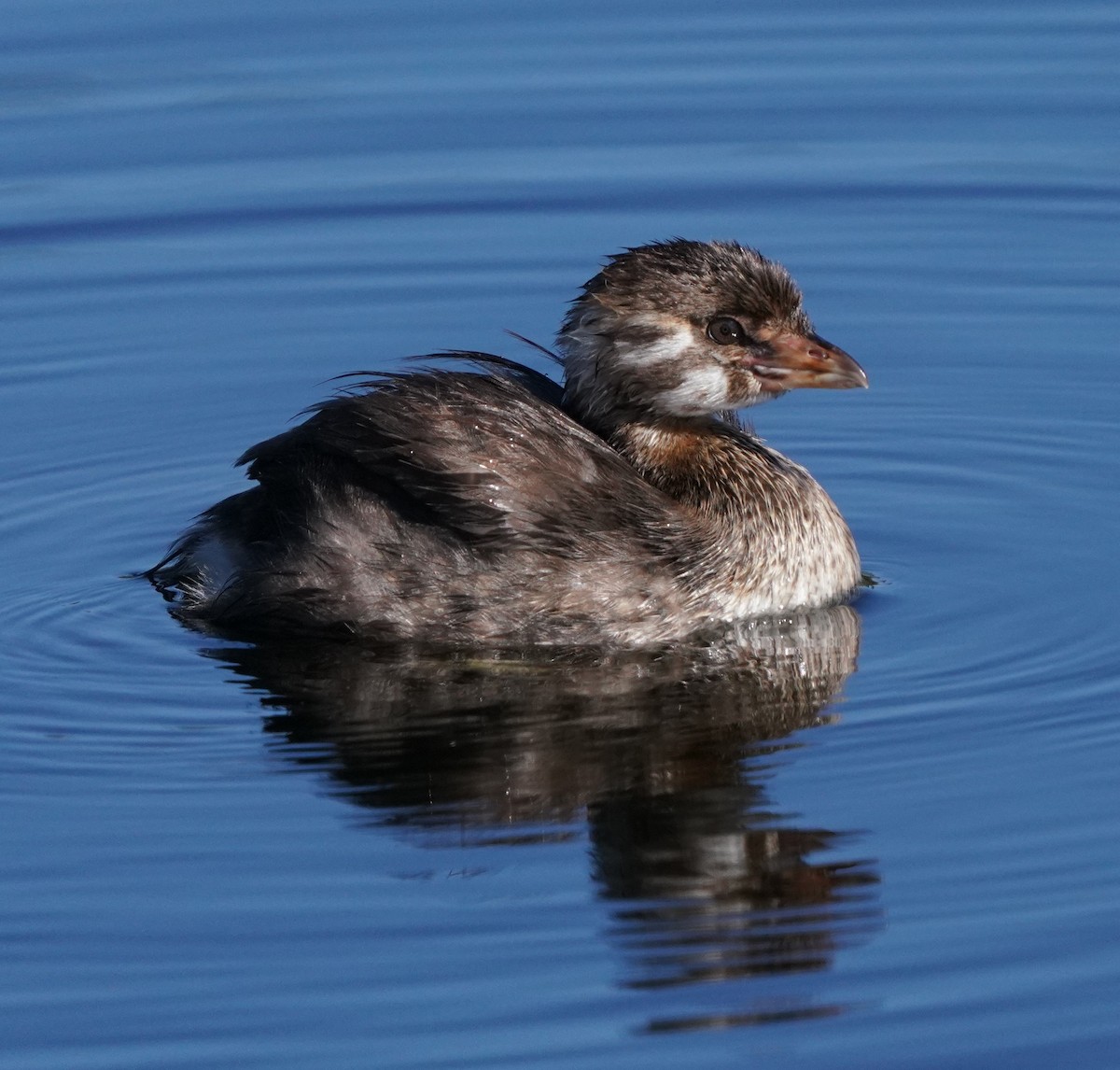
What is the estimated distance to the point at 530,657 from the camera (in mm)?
8578

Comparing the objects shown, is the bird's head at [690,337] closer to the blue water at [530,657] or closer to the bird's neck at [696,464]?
the bird's neck at [696,464]

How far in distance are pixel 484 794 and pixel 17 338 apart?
215 inches

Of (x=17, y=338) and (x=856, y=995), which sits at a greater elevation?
(x=17, y=338)

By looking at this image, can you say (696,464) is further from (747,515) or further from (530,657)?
(530,657)

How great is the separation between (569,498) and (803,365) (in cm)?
113


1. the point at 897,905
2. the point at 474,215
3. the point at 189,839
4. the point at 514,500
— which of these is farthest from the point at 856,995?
the point at 474,215

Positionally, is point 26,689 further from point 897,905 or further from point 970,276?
point 970,276

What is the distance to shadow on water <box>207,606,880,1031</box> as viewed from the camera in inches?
260

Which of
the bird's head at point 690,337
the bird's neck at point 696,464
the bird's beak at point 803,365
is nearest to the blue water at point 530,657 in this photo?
the bird's neck at point 696,464

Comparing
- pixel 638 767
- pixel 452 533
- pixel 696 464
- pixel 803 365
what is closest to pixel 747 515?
pixel 696 464

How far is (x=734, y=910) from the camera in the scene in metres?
6.73

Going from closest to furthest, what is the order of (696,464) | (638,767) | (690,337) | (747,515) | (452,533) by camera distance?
(638,767)
(452,533)
(690,337)
(747,515)
(696,464)

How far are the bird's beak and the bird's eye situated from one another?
107 millimetres

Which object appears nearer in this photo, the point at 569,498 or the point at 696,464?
the point at 569,498
